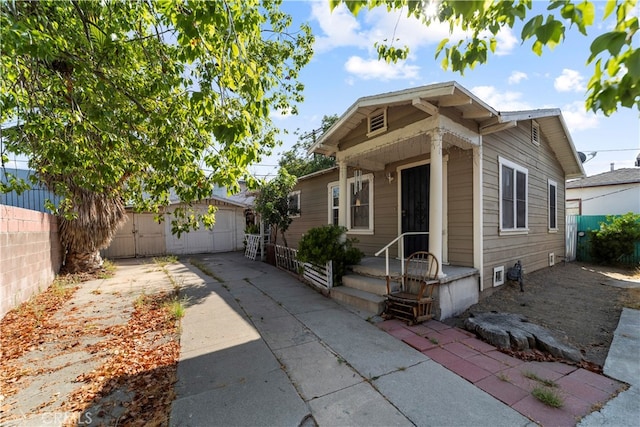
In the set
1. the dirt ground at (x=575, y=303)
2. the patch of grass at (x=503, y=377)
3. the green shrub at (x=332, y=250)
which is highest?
the green shrub at (x=332, y=250)

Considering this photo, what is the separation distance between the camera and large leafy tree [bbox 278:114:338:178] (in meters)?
18.4

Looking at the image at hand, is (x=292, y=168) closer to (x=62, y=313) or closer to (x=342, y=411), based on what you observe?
(x=62, y=313)

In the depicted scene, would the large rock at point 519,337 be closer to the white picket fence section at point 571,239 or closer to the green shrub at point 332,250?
the green shrub at point 332,250

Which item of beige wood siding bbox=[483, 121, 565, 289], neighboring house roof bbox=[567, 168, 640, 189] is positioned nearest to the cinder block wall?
beige wood siding bbox=[483, 121, 565, 289]

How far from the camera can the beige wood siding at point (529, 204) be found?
212 inches

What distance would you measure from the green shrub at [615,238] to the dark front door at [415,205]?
822 centimetres

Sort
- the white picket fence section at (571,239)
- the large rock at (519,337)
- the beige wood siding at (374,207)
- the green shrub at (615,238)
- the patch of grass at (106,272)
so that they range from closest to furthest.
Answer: the large rock at (519,337) → the beige wood siding at (374,207) → the patch of grass at (106,272) → the green shrub at (615,238) → the white picket fence section at (571,239)

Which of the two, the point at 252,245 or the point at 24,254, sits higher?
the point at 24,254

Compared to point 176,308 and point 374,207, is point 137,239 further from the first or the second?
point 374,207

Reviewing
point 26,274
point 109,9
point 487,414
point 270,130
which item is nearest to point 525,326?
point 487,414

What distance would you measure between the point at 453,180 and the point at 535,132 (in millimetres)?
3821

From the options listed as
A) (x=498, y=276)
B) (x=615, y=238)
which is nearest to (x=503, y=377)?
(x=498, y=276)

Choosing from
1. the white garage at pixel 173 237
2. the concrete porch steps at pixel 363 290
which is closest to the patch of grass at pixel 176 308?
the concrete porch steps at pixel 363 290

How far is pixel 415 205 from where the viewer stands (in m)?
6.23
